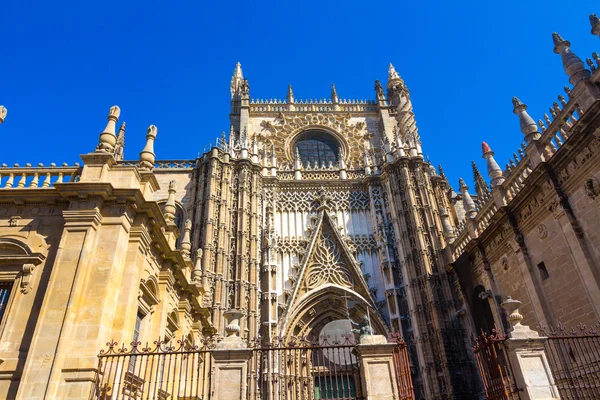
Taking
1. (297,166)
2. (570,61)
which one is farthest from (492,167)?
(297,166)

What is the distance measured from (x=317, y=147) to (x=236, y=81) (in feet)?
27.0

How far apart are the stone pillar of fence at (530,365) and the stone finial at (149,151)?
9.01m

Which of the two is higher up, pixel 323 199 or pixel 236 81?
pixel 236 81

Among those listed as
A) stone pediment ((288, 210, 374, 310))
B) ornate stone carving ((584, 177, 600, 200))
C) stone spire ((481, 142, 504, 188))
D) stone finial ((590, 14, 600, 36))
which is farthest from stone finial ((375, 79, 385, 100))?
ornate stone carving ((584, 177, 600, 200))

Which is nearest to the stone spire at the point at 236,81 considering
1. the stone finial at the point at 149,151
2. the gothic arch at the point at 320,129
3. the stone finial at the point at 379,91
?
the gothic arch at the point at 320,129

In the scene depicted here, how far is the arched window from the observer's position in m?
29.6

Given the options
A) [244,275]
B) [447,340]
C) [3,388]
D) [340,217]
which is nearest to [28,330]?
[3,388]

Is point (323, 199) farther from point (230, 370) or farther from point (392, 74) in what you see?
point (230, 370)

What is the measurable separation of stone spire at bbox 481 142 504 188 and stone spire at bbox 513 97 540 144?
7.11 ft

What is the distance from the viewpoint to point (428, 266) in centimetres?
2150

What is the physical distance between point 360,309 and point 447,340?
476 centimetres

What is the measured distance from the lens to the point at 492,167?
1734cm

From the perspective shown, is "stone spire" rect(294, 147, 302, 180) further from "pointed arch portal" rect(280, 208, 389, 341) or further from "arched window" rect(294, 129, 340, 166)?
"pointed arch portal" rect(280, 208, 389, 341)

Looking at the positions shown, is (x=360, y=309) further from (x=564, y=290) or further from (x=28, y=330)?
(x=28, y=330)
